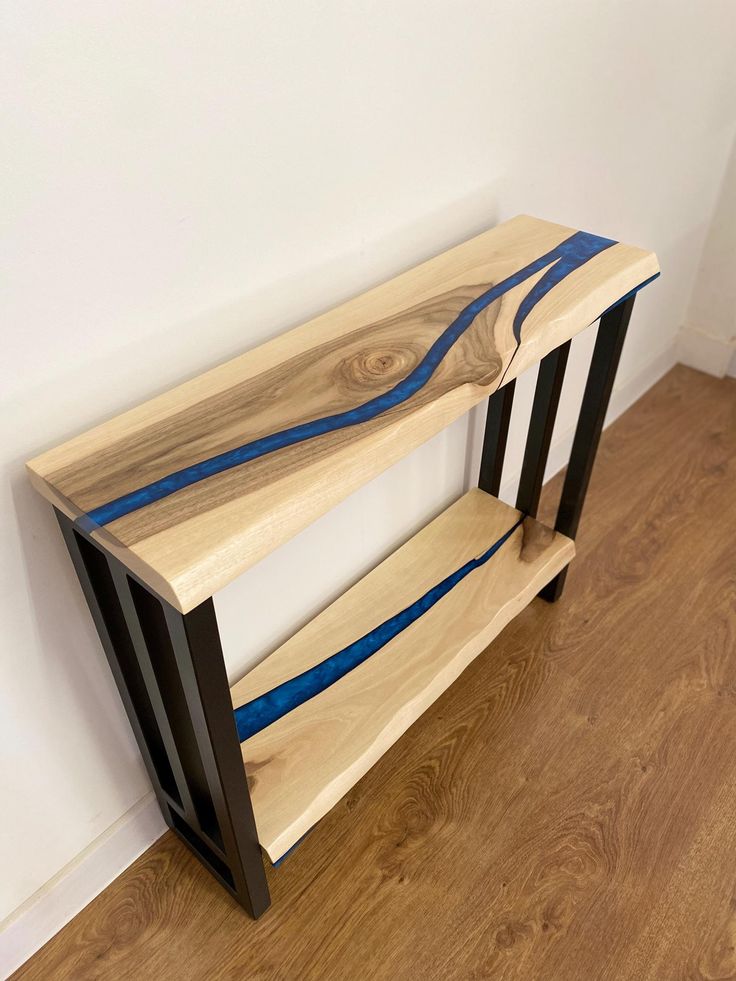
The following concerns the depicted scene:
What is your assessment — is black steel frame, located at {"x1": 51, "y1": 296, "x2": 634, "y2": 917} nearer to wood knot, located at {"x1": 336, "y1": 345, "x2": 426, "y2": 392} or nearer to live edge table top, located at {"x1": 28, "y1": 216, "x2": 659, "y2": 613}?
live edge table top, located at {"x1": 28, "y1": 216, "x2": 659, "y2": 613}

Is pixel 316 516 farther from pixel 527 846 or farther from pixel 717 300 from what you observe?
pixel 717 300

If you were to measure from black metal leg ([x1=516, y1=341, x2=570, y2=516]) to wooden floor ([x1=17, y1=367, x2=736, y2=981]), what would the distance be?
0.90 ft

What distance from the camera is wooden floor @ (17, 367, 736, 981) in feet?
3.71

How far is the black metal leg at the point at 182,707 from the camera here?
772 mm

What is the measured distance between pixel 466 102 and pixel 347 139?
24 cm

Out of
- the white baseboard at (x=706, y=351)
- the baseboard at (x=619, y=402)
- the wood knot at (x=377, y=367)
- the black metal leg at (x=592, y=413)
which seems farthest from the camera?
the white baseboard at (x=706, y=351)

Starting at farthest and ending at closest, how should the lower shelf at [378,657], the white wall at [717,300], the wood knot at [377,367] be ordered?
the white wall at [717,300] → the lower shelf at [378,657] → the wood knot at [377,367]

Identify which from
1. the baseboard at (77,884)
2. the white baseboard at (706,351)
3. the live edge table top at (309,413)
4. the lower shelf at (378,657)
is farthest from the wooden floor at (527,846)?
the white baseboard at (706,351)

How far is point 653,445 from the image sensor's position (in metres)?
2.04

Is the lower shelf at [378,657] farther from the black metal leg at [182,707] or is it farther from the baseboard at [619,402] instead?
the baseboard at [619,402]

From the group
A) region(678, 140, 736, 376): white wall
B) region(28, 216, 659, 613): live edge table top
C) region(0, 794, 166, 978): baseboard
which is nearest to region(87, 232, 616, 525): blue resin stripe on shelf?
region(28, 216, 659, 613): live edge table top

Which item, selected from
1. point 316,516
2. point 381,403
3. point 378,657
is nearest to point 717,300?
point 378,657

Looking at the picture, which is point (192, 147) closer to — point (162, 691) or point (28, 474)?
point (28, 474)

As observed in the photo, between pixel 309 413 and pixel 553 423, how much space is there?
64 cm
